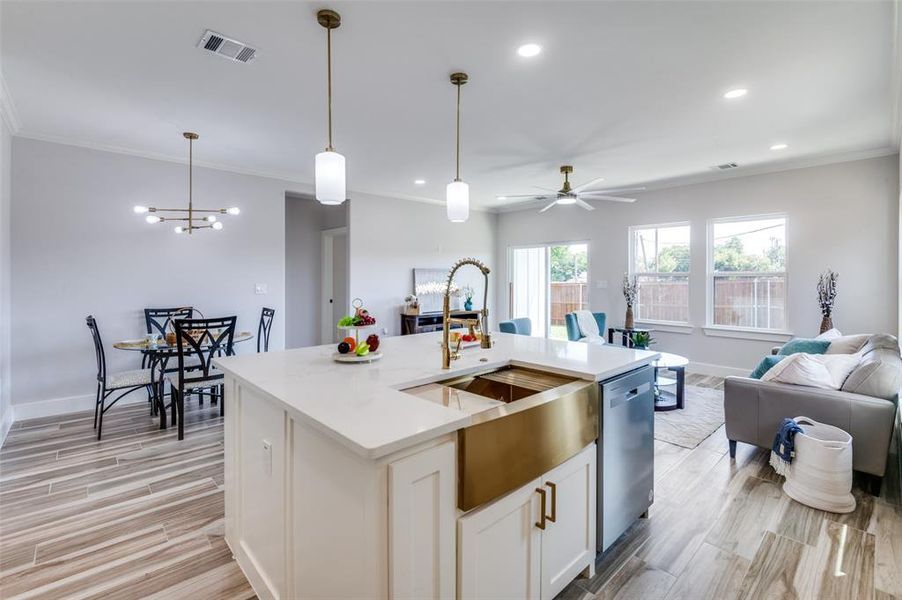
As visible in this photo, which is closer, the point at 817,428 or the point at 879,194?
the point at 817,428

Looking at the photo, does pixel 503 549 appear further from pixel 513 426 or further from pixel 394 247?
pixel 394 247

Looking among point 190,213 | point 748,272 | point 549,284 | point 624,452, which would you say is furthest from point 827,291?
point 190,213

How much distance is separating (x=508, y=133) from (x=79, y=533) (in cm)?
409

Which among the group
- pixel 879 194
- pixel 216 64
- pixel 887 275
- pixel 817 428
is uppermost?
pixel 216 64

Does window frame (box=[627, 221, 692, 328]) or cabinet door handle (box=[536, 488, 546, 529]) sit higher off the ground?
window frame (box=[627, 221, 692, 328])

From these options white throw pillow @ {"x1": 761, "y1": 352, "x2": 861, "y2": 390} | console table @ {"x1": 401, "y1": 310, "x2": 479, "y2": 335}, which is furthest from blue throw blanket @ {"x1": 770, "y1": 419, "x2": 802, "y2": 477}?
console table @ {"x1": 401, "y1": 310, "x2": 479, "y2": 335}

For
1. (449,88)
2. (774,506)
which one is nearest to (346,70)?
(449,88)

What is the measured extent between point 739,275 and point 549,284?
114 inches

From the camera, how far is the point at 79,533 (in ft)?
7.12

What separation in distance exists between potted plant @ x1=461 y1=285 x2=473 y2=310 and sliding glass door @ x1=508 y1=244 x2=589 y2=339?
0.83 meters

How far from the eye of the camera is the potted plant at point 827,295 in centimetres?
448

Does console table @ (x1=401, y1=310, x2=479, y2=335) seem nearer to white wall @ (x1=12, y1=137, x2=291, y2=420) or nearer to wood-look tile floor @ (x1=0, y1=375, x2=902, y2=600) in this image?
white wall @ (x1=12, y1=137, x2=291, y2=420)

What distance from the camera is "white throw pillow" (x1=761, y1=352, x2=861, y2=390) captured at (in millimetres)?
2730

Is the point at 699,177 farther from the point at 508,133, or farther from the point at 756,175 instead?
the point at 508,133
